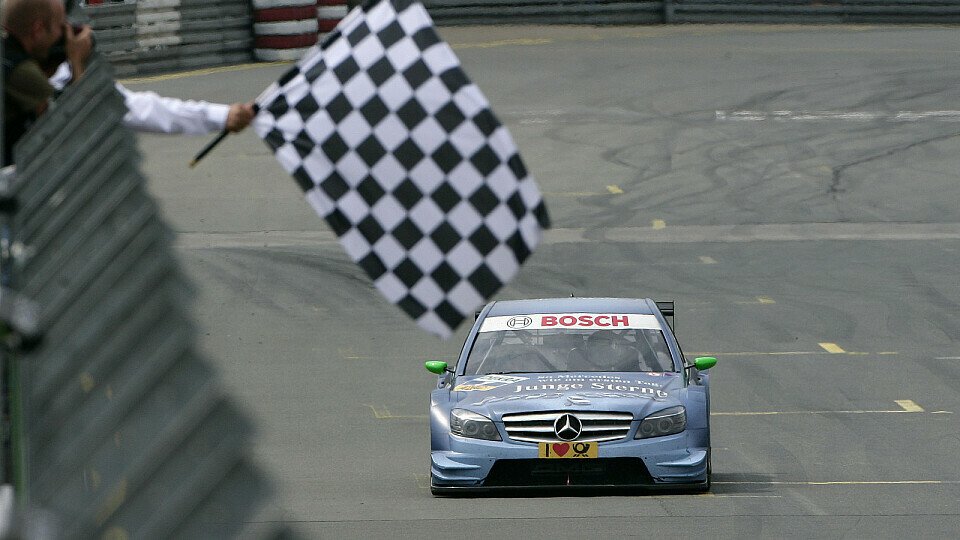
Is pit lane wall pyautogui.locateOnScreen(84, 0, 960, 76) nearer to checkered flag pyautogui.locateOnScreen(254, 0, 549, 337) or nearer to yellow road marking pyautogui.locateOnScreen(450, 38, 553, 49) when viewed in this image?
yellow road marking pyautogui.locateOnScreen(450, 38, 553, 49)

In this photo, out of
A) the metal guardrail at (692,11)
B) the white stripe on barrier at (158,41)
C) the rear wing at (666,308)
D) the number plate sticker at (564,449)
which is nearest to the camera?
the number plate sticker at (564,449)

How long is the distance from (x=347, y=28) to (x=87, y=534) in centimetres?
333

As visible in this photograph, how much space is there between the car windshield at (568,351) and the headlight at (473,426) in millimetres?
750

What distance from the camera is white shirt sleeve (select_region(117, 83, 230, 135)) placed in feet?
18.3

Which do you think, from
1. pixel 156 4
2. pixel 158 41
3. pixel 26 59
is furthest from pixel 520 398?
pixel 158 41

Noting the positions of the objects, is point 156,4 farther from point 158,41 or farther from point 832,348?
point 832,348

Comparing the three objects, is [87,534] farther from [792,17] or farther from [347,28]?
[792,17]

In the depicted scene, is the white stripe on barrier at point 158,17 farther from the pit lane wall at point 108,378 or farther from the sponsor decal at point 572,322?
the pit lane wall at point 108,378

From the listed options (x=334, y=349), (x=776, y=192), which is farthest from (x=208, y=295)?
(x=776, y=192)

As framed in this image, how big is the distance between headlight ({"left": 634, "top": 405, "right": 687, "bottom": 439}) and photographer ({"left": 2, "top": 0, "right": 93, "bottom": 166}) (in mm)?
6155

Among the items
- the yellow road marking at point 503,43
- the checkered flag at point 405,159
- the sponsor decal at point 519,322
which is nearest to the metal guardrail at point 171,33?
the yellow road marking at point 503,43

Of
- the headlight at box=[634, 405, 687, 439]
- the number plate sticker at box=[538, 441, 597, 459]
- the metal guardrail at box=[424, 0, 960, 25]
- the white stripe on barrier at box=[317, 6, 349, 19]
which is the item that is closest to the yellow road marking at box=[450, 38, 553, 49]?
the metal guardrail at box=[424, 0, 960, 25]

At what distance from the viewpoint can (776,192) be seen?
26.6 metres

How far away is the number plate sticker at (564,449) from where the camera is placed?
1120 cm
